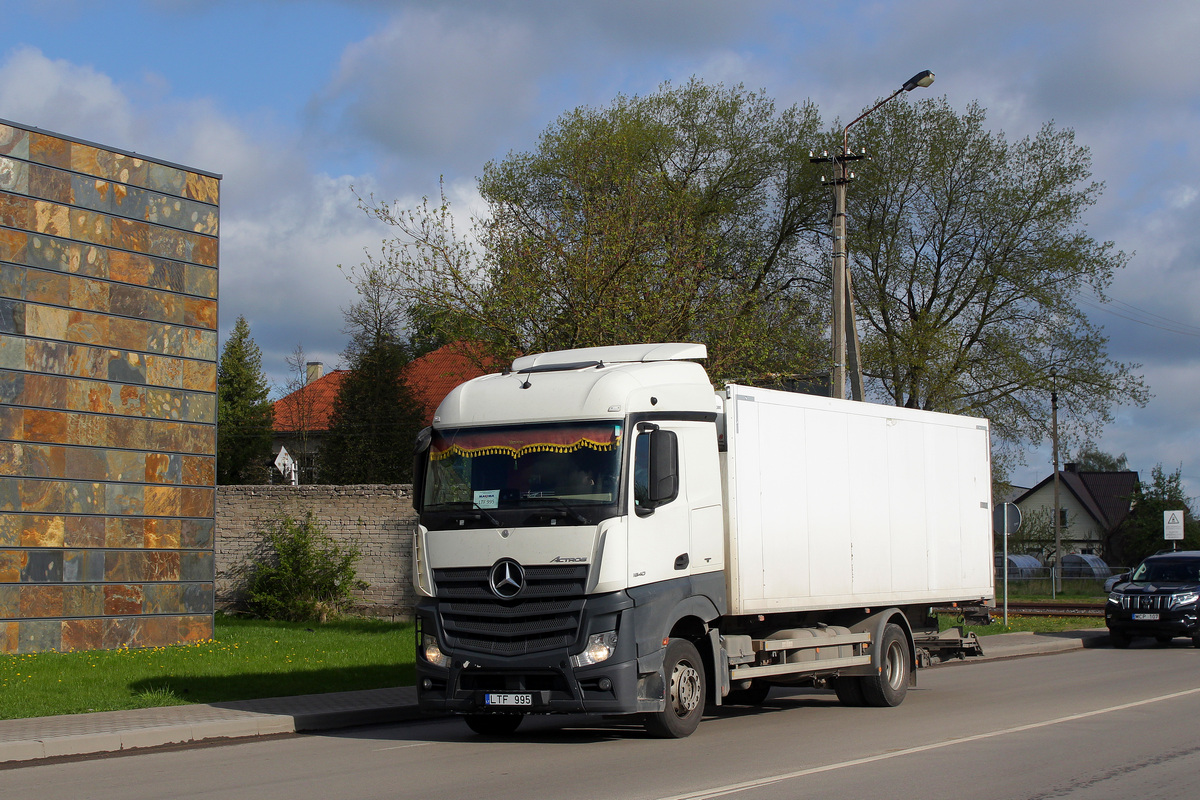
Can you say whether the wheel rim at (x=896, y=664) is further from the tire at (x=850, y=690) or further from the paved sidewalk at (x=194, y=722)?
the paved sidewalk at (x=194, y=722)

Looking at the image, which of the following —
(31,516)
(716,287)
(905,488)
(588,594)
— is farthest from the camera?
(716,287)

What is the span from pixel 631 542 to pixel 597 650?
0.95m

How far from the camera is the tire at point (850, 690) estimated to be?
1365 cm

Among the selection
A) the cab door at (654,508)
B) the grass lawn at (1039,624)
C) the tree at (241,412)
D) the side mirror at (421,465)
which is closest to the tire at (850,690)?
the cab door at (654,508)

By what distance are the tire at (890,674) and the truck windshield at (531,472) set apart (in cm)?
487

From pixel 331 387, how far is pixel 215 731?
55.4m

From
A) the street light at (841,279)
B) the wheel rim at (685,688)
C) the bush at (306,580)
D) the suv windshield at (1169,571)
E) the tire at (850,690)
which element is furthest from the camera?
the bush at (306,580)

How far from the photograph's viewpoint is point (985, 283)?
37219 mm

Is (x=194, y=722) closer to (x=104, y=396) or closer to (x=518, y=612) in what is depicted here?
(x=518, y=612)

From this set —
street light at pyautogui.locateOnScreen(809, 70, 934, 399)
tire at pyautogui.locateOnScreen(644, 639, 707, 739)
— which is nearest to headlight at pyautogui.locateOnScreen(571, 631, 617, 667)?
tire at pyautogui.locateOnScreen(644, 639, 707, 739)

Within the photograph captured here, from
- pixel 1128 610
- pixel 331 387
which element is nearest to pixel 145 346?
pixel 1128 610

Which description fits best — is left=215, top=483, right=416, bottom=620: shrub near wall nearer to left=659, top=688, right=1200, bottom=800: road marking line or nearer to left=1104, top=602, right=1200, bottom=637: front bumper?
left=1104, top=602, right=1200, bottom=637: front bumper

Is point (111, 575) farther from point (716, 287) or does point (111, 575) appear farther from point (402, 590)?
point (716, 287)

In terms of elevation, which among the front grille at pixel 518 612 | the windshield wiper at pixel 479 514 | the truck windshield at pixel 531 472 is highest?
the truck windshield at pixel 531 472
